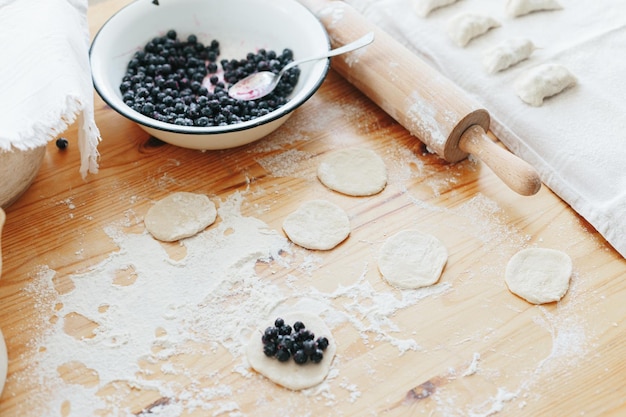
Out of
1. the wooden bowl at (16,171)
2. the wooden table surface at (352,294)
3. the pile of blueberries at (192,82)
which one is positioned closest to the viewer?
the wooden table surface at (352,294)

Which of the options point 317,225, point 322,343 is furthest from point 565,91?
point 322,343

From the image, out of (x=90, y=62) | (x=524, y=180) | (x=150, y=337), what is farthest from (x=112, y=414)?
(x=524, y=180)

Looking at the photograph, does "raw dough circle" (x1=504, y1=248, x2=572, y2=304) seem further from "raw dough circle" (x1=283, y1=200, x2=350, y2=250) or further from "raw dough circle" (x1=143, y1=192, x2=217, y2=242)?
"raw dough circle" (x1=143, y1=192, x2=217, y2=242)

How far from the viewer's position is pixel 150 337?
3.89 ft

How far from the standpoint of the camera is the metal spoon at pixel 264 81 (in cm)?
155

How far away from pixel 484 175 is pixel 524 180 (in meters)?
0.15

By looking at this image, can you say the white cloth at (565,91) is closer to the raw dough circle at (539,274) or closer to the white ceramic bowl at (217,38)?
the raw dough circle at (539,274)

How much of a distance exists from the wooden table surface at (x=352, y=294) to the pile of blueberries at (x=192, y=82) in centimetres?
10

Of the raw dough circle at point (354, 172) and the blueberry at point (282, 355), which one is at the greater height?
the raw dough circle at point (354, 172)

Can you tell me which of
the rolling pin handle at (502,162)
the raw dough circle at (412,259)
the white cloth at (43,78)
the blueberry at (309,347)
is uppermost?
the white cloth at (43,78)

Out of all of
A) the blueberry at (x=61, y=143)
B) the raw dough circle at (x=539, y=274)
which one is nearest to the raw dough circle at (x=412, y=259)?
the raw dough circle at (x=539, y=274)

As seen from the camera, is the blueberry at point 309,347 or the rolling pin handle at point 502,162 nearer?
the blueberry at point 309,347

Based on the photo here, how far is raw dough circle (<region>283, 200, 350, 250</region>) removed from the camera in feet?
4.37

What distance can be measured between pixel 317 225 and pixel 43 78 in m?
0.61
